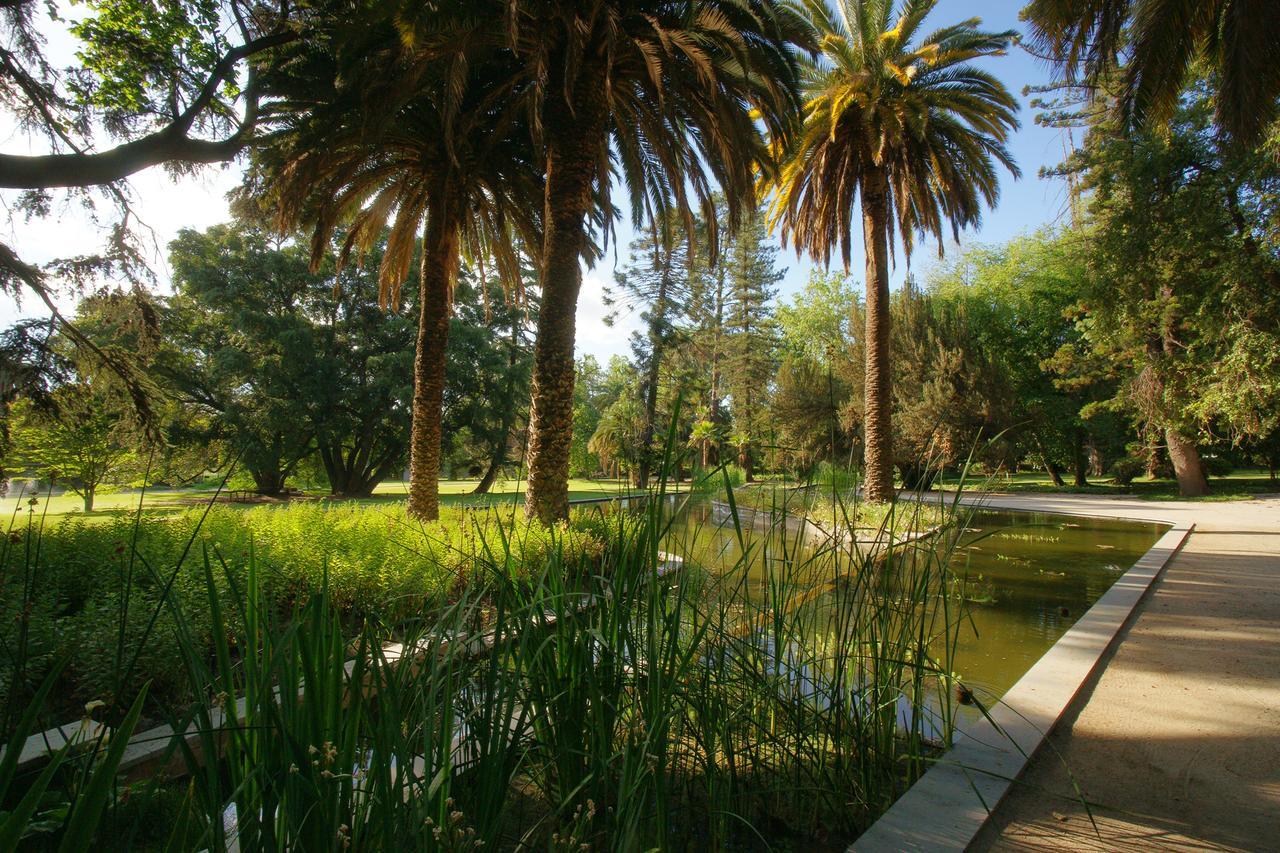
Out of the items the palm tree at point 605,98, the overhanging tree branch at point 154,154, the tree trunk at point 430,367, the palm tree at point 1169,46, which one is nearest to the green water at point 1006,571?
the palm tree at point 605,98

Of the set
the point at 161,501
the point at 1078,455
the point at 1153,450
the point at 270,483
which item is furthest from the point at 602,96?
the point at 1078,455

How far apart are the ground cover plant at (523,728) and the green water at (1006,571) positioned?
226 millimetres

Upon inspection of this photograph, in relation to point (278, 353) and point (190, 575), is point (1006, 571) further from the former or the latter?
point (278, 353)

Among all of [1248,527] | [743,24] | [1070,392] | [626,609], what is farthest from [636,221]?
[1070,392]

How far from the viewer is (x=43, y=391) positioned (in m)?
6.16

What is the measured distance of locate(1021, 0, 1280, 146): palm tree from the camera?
556cm

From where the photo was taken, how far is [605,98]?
710 centimetres

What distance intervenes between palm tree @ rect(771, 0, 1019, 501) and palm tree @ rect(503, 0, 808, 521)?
9.47ft

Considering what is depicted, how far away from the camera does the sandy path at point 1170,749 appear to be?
186 cm

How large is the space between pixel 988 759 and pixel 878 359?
33.9 ft

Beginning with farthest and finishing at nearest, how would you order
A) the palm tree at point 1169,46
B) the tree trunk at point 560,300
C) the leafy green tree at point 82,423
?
1. the tree trunk at point 560,300
2. the leafy green tree at point 82,423
3. the palm tree at point 1169,46

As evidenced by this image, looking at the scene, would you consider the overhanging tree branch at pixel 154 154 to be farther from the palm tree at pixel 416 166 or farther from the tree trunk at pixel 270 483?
the tree trunk at pixel 270 483

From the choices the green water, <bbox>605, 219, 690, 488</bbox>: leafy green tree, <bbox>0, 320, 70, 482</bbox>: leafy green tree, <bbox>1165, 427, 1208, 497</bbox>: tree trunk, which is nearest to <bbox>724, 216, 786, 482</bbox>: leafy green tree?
<bbox>605, 219, 690, 488</bbox>: leafy green tree

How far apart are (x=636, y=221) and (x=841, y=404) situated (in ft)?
52.6
